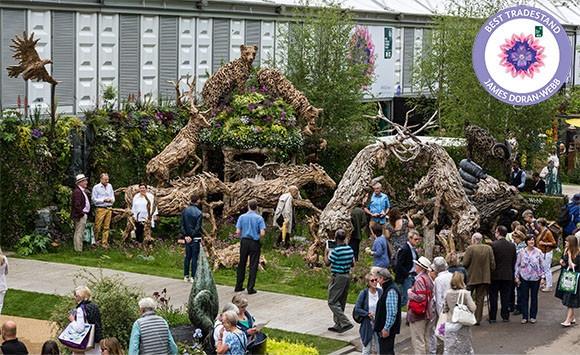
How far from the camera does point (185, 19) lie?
30828mm

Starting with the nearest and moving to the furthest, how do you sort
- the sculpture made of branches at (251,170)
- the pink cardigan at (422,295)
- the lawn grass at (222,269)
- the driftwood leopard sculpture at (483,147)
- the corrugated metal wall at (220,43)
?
1. the pink cardigan at (422,295)
2. the lawn grass at (222,269)
3. the sculpture made of branches at (251,170)
4. the driftwood leopard sculpture at (483,147)
5. the corrugated metal wall at (220,43)

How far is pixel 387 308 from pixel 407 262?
243 cm

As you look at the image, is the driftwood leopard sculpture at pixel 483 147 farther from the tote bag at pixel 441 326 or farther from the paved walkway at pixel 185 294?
the tote bag at pixel 441 326

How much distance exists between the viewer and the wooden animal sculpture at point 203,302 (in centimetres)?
1423

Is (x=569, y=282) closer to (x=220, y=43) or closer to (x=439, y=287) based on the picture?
(x=439, y=287)

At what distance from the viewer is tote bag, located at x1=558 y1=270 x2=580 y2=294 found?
17.6 metres

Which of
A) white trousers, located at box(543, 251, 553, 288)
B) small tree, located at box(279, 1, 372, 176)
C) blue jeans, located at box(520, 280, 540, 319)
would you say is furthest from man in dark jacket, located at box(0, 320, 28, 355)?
small tree, located at box(279, 1, 372, 176)

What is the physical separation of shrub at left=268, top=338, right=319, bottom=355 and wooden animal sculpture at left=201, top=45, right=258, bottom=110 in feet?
39.8

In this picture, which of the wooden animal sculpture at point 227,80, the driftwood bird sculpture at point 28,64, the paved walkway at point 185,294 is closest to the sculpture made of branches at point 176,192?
the paved walkway at point 185,294

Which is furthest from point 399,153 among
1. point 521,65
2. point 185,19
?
point 185,19

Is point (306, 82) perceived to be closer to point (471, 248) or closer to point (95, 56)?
point (95, 56)

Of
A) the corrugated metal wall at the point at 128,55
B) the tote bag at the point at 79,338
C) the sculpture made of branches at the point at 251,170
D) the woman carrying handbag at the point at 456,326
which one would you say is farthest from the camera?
the corrugated metal wall at the point at 128,55

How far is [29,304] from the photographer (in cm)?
1800

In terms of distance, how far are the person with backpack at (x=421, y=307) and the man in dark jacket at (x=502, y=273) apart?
10.3 feet
